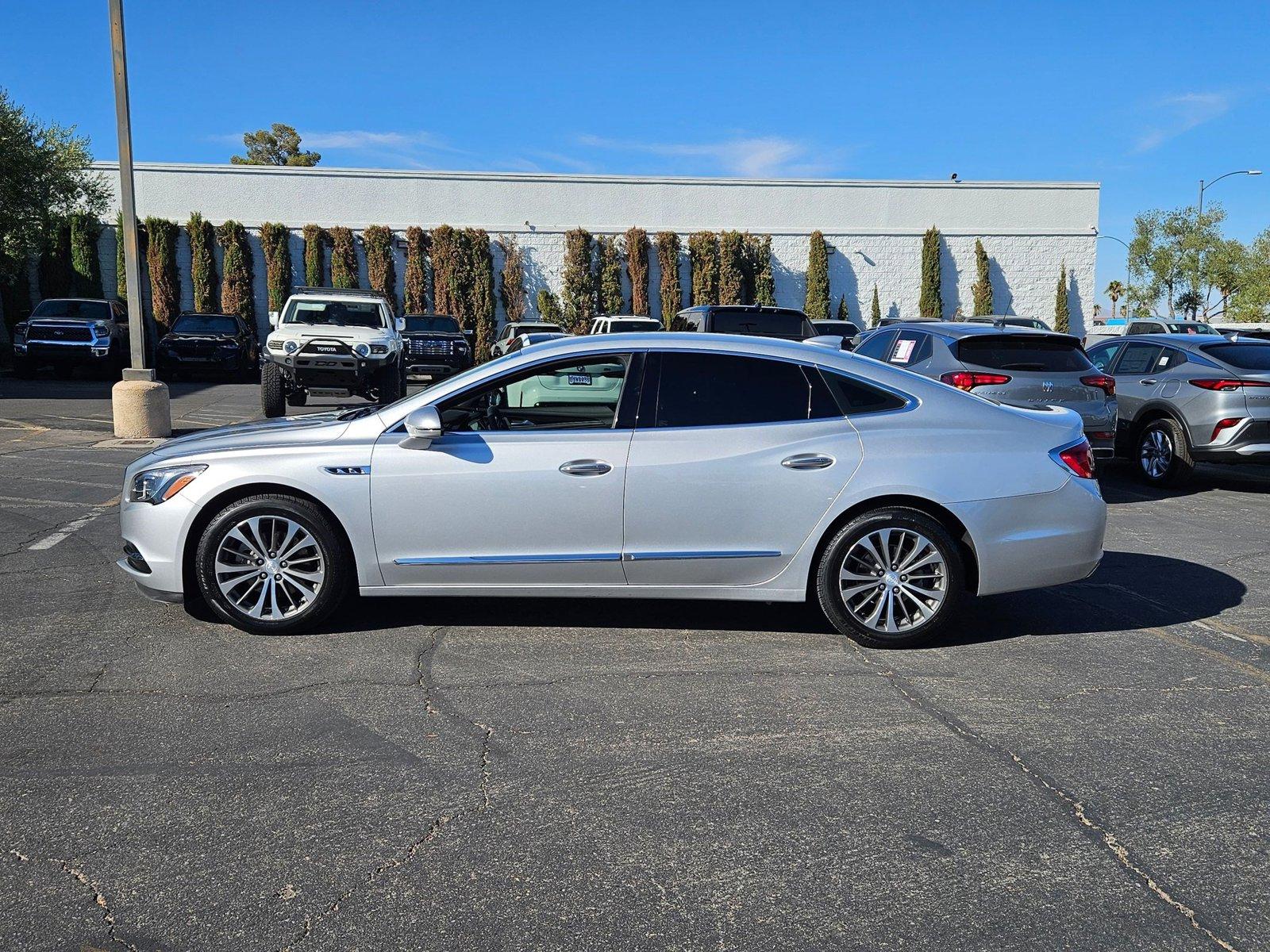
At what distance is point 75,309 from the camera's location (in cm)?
2697

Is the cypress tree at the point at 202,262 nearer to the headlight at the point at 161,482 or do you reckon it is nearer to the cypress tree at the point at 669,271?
the cypress tree at the point at 669,271

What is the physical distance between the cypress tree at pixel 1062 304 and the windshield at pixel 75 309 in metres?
30.5

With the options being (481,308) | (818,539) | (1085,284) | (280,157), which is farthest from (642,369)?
(280,157)

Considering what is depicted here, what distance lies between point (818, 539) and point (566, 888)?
2810mm

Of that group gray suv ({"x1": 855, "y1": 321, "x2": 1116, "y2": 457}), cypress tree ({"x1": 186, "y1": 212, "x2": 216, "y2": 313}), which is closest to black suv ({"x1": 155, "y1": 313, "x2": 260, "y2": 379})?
cypress tree ({"x1": 186, "y1": 212, "x2": 216, "y2": 313})

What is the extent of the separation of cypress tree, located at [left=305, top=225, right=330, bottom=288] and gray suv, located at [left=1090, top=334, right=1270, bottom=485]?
96.0 feet

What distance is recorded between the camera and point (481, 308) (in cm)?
3756

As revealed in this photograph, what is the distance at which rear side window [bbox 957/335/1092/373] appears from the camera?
1019cm

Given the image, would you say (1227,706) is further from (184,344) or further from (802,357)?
(184,344)

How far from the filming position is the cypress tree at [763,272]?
38562 mm

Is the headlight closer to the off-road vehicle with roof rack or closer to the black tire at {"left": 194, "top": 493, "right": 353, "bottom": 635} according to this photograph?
the black tire at {"left": 194, "top": 493, "right": 353, "bottom": 635}

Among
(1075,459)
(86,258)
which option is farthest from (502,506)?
(86,258)

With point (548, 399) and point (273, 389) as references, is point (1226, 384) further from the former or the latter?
point (273, 389)

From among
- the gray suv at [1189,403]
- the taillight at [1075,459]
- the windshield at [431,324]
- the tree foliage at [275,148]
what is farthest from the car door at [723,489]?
the tree foliage at [275,148]
